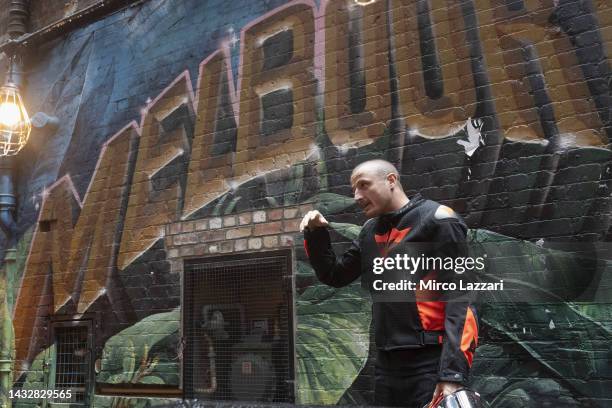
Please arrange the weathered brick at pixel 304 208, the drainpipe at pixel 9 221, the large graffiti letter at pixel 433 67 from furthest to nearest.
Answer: the drainpipe at pixel 9 221 → the weathered brick at pixel 304 208 → the large graffiti letter at pixel 433 67

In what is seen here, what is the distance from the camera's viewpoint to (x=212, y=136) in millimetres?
5449

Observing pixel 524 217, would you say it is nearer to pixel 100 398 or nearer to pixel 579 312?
pixel 579 312

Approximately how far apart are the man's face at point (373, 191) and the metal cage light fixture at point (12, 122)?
5.45 metres

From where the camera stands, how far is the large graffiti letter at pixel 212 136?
5.33 m

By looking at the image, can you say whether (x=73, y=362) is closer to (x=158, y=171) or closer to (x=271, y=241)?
(x=158, y=171)

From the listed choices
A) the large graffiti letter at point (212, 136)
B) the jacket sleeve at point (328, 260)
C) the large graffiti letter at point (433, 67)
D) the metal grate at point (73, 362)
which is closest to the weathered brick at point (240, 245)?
the large graffiti letter at point (212, 136)

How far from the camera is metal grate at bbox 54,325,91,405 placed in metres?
5.86

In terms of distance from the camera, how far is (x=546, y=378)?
12.1 ft

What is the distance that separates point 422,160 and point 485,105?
0.59 metres

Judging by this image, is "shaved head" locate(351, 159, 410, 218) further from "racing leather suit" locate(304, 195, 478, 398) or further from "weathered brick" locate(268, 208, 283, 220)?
"weathered brick" locate(268, 208, 283, 220)

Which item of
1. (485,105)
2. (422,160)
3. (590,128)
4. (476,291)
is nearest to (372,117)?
(422,160)

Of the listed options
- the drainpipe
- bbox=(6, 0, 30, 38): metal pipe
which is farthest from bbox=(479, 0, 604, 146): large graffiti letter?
bbox=(6, 0, 30, 38): metal pipe

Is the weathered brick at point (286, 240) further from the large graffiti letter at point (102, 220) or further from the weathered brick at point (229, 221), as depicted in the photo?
the large graffiti letter at point (102, 220)

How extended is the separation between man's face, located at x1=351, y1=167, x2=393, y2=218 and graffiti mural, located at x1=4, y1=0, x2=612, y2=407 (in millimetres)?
1783
